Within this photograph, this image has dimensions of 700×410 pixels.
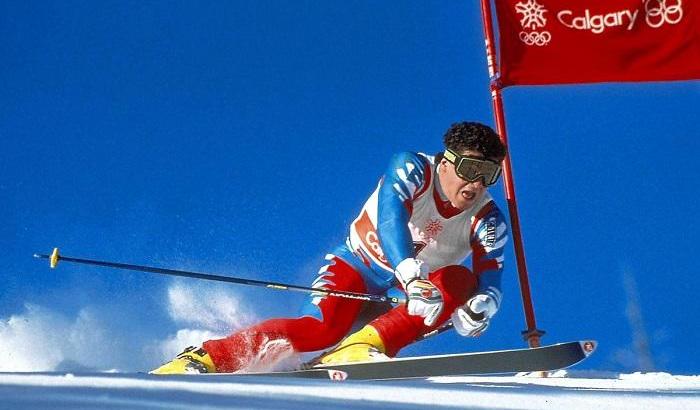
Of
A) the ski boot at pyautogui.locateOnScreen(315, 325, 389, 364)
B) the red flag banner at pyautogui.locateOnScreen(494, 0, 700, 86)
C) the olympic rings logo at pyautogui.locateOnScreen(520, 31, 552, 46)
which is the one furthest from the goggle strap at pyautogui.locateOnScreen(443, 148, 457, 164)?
the olympic rings logo at pyautogui.locateOnScreen(520, 31, 552, 46)

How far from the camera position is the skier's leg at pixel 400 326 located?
405cm

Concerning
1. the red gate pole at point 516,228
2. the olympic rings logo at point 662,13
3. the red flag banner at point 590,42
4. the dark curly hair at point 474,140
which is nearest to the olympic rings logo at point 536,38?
the red flag banner at point 590,42

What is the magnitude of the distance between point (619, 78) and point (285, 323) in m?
3.39

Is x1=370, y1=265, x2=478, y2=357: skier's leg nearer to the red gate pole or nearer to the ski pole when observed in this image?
the ski pole

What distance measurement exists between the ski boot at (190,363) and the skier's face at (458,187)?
4.96 feet

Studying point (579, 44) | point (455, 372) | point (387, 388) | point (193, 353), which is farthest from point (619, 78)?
point (387, 388)

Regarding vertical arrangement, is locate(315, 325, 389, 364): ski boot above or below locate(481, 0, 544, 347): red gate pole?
below

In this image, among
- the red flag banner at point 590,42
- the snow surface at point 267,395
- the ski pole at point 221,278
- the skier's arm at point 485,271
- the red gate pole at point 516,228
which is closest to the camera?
the snow surface at point 267,395

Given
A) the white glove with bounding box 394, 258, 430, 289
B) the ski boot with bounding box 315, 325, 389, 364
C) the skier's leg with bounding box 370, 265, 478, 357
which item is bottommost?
the ski boot with bounding box 315, 325, 389, 364

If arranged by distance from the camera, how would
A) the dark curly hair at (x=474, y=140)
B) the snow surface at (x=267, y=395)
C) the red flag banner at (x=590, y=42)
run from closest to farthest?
the snow surface at (x=267, y=395) → the dark curly hair at (x=474, y=140) → the red flag banner at (x=590, y=42)

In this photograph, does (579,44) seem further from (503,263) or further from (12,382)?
(12,382)

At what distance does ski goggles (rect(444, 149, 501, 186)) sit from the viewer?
171 inches

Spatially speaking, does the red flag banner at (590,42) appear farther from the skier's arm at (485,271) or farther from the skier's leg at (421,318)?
the skier's leg at (421,318)

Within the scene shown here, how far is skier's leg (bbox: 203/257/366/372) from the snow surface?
93.2 inches
